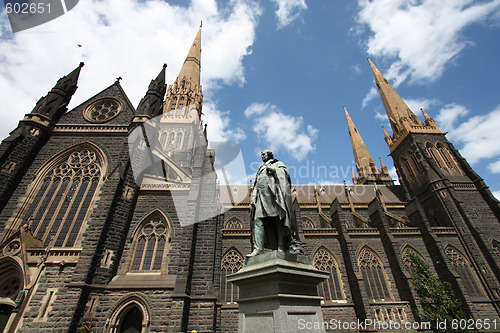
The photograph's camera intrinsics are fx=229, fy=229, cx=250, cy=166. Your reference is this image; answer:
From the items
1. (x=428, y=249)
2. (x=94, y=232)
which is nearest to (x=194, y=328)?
(x=94, y=232)

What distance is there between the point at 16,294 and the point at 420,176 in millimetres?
29123

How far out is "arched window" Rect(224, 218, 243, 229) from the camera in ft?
66.5

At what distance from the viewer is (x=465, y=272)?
1653 cm

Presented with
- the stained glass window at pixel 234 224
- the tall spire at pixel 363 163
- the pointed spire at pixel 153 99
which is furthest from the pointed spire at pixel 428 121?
the pointed spire at pixel 153 99

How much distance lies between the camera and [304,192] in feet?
84.8

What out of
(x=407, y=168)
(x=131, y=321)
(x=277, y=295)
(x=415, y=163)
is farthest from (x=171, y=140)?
(x=407, y=168)

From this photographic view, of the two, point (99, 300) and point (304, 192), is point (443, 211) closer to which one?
point (304, 192)

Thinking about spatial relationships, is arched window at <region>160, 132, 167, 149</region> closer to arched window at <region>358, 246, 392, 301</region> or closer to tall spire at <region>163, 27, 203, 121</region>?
tall spire at <region>163, 27, 203, 121</region>

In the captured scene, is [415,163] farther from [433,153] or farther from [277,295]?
[277,295]

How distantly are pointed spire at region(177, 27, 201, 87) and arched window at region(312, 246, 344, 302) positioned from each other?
21.4m

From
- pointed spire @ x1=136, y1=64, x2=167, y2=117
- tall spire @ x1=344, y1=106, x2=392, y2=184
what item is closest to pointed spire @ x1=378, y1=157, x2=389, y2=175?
tall spire @ x1=344, y1=106, x2=392, y2=184

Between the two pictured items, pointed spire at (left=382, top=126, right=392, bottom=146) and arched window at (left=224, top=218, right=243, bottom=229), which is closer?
arched window at (left=224, top=218, right=243, bottom=229)

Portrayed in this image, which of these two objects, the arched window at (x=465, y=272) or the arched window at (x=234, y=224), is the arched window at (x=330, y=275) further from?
the arched window at (x=465, y=272)

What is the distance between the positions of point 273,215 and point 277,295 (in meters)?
1.07
